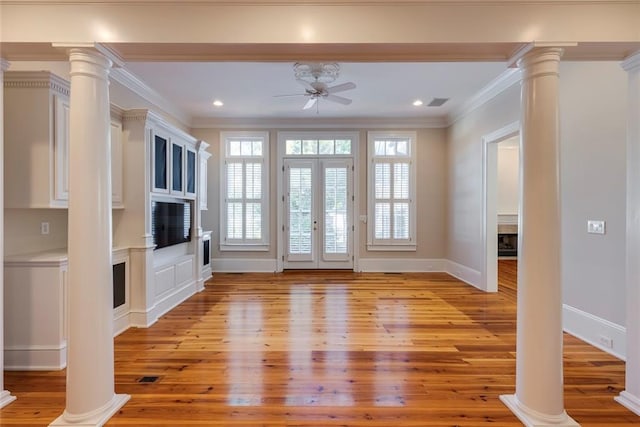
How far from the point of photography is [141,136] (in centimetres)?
386

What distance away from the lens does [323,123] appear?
679 centimetres

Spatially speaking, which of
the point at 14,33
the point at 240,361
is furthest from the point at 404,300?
the point at 14,33

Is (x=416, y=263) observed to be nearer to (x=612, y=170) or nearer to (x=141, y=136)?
(x=612, y=170)

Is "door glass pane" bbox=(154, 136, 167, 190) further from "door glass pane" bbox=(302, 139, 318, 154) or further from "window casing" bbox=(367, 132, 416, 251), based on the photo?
"window casing" bbox=(367, 132, 416, 251)

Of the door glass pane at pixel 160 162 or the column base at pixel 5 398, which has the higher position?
the door glass pane at pixel 160 162

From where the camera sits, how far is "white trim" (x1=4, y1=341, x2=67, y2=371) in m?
2.79

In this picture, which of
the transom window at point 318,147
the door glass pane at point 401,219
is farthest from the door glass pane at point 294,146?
the door glass pane at point 401,219

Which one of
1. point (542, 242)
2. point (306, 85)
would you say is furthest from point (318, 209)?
point (542, 242)

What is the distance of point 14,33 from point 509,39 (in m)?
3.06

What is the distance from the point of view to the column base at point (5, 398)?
2.29 metres

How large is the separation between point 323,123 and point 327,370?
5.06 metres

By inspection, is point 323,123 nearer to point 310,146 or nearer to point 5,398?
point 310,146

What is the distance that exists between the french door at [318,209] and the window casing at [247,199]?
1.45 feet

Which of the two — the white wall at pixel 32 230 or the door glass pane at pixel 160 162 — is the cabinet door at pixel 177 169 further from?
the white wall at pixel 32 230
